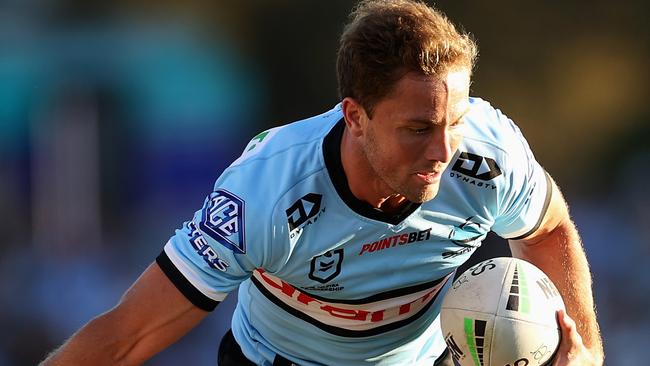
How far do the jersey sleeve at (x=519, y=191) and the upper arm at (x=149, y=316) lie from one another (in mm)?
1381

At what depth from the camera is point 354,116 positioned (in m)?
4.28

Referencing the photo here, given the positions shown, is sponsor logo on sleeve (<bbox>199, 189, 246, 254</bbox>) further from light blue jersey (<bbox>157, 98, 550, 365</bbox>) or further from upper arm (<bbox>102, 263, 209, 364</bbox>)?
upper arm (<bbox>102, 263, 209, 364</bbox>)

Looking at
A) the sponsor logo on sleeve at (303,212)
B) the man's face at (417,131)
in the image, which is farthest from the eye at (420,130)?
the sponsor logo on sleeve at (303,212)

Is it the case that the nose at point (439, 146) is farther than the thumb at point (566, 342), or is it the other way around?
the thumb at point (566, 342)

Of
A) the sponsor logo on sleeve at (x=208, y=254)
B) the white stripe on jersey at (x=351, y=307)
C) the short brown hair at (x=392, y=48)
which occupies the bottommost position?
the white stripe on jersey at (x=351, y=307)

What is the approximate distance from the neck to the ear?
5 cm

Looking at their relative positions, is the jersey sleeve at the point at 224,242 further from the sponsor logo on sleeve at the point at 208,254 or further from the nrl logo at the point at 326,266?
the nrl logo at the point at 326,266

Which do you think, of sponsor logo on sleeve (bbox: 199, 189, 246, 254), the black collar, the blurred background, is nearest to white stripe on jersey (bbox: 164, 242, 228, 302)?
sponsor logo on sleeve (bbox: 199, 189, 246, 254)

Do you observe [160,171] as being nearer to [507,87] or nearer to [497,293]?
[507,87]

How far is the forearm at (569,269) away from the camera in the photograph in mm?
4953

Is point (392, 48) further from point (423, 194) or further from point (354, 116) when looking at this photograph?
point (423, 194)

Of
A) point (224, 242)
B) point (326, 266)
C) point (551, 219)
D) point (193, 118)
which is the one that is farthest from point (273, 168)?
point (193, 118)

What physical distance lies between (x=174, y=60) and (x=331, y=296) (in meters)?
4.79

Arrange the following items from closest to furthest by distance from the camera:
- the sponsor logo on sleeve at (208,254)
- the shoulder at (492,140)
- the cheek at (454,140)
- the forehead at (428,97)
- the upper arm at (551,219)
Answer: the forehead at (428,97)
the cheek at (454,140)
the sponsor logo on sleeve at (208,254)
the shoulder at (492,140)
the upper arm at (551,219)
